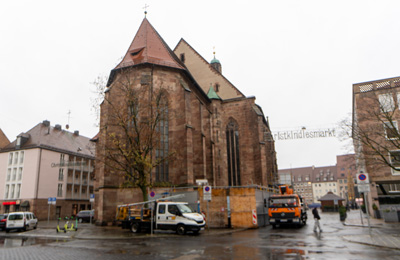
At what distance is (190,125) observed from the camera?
25375 mm

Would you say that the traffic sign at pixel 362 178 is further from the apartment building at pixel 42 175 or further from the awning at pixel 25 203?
the awning at pixel 25 203

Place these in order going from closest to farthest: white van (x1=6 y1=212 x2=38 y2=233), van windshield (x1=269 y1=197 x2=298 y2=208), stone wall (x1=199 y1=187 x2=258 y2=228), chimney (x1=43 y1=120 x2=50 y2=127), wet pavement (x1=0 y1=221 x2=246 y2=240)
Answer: wet pavement (x1=0 y1=221 x2=246 y2=240) → van windshield (x1=269 y1=197 x2=298 y2=208) → stone wall (x1=199 y1=187 x2=258 y2=228) → white van (x1=6 y1=212 x2=38 y2=233) → chimney (x1=43 y1=120 x2=50 y2=127)

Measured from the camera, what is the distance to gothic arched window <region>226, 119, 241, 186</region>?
35.9m

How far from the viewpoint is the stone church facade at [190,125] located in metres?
24.1

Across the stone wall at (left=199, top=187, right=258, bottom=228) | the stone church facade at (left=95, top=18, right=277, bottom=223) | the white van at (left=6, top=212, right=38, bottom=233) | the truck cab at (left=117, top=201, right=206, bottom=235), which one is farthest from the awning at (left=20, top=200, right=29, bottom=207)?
the stone wall at (left=199, top=187, right=258, bottom=228)

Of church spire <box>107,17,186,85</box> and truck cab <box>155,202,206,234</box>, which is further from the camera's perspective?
church spire <box>107,17,186,85</box>

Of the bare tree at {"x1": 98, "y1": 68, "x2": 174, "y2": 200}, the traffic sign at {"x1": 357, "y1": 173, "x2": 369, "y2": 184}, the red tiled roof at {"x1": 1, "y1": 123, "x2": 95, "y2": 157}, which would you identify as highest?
the red tiled roof at {"x1": 1, "y1": 123, "x2": 95, "y2": 157}

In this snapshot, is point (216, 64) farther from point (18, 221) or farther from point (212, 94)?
point (18, 221)

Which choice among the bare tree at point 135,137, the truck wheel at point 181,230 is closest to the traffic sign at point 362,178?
the truck wheel at point 181,230

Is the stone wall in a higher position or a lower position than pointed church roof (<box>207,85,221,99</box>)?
lower

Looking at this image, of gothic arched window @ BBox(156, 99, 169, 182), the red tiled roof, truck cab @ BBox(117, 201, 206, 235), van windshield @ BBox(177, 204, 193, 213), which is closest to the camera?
truck cab @ BBox(117, 201, 206, 235)

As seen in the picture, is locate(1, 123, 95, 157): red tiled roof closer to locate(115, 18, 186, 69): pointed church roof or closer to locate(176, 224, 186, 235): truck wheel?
locate(115, 18, 186, 69): pointed church roof

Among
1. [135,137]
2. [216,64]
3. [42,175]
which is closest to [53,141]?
[42,175]

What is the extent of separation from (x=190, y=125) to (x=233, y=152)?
1248 centimetres
